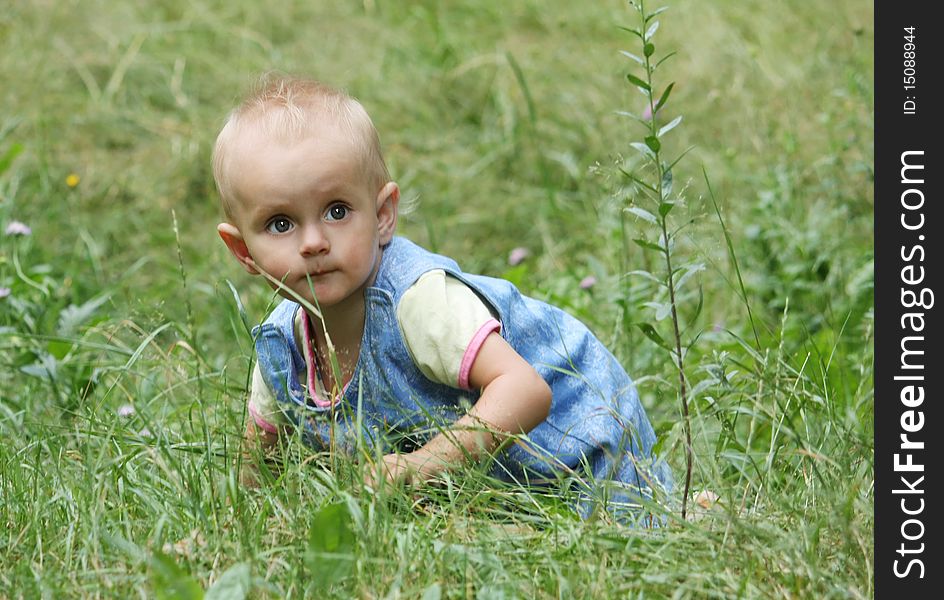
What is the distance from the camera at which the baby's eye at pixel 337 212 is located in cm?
229

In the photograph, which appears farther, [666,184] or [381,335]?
[381,335]

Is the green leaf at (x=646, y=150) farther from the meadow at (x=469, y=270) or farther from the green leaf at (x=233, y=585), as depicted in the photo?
the green leaf at (x=233, y=585)

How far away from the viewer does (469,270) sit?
429cm

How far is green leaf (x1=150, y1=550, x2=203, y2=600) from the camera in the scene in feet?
5.61

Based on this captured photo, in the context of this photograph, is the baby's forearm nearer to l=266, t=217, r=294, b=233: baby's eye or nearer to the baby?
the baby

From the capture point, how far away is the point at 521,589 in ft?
5.88

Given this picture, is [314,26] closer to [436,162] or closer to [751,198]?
[436,162]

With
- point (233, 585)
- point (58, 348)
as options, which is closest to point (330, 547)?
point (233, 585)

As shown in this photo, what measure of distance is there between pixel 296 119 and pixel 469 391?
598mm

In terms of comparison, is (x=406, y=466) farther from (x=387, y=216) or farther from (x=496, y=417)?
(x=387, y=216)


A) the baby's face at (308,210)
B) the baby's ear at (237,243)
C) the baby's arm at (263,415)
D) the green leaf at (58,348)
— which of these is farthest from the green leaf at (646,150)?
the green leaf at (58,348)

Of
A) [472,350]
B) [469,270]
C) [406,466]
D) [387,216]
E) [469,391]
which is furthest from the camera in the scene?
[469,270]

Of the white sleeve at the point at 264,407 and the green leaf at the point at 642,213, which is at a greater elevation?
the green leaf at the point at 642,213

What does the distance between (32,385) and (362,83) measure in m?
2.56
